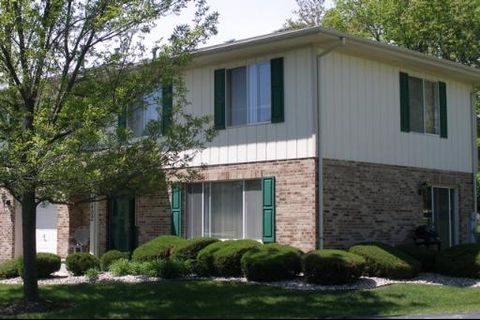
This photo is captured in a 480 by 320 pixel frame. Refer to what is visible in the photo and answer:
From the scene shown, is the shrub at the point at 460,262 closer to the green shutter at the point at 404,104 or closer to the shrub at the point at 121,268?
the green shutter at the point at 404,104

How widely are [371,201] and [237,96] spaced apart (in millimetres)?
4192

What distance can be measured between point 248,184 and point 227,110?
196 cm

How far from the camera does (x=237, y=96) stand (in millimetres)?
18297

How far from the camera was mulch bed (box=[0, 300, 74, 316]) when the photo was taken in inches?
473

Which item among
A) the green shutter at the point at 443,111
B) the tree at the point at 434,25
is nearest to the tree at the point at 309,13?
the tree at the point at 434,25

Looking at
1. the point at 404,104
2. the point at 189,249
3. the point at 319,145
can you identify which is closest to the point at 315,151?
the point at 319,145

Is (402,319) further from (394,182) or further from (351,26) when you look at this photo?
(351,26)

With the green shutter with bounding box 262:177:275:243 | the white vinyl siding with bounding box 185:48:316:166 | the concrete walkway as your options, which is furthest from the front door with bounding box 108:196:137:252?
the concrete walkway

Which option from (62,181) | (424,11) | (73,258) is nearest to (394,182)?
(73,258)

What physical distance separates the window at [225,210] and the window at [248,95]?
5.16 ft

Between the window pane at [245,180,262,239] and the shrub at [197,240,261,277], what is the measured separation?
997 millimetres

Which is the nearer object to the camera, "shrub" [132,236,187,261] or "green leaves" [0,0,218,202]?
"green leaves" [0,0,218,202]

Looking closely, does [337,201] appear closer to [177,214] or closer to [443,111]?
[177,214]

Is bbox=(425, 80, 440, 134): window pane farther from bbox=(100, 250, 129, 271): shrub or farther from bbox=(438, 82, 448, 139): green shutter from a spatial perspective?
bbox=(100, 250, 129, 271): shrub
